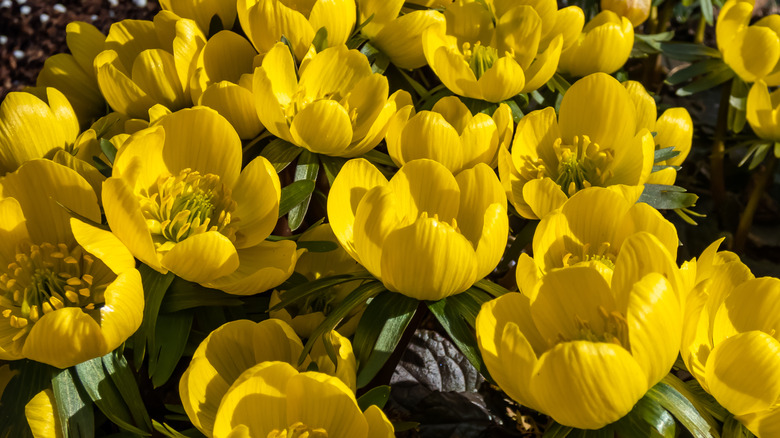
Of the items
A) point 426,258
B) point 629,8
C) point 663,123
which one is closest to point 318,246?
point 426,258

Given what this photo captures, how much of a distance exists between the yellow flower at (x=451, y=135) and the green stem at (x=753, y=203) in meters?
0.82

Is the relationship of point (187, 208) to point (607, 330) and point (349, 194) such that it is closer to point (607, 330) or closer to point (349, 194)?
point (349, 194)

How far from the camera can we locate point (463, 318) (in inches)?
31.2

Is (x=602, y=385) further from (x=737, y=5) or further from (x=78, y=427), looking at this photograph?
(x=737, y=5)

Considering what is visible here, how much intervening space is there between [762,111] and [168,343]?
1044 mm

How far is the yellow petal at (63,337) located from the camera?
0.70 metres

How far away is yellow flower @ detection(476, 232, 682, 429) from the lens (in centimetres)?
64

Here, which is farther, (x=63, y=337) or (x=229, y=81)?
(x=229, y=81)

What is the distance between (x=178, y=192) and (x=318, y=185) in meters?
0.28

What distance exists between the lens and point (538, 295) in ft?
2.40

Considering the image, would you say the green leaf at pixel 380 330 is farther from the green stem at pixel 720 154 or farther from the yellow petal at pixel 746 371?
the green stem at pixel 720 154

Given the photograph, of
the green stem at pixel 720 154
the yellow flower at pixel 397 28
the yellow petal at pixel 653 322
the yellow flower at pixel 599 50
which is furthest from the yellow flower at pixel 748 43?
the yellow petal at pixel 653 322

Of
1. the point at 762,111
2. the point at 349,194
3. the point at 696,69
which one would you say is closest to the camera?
the point at 349,194

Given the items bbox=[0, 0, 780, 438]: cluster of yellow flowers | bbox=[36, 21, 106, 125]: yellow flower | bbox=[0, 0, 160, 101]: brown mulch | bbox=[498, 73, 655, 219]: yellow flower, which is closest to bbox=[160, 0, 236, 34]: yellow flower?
bbox=[0, 0, 780, 438]: cluster of yellow flowers
